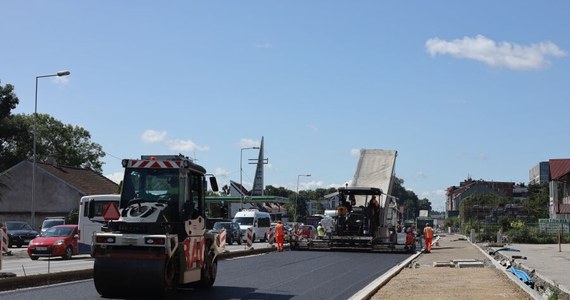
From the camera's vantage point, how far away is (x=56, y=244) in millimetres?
29391

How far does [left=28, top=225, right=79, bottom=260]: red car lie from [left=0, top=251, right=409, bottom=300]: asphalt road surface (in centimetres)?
662

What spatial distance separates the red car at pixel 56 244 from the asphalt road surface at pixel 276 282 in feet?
21.7

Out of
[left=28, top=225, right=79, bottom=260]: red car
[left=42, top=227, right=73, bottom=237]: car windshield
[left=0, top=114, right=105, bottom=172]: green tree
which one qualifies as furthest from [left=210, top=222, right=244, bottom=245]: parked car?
[left=0, top=114, right=105, bottom=172]: green tree

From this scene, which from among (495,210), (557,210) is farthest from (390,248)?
(495,210)

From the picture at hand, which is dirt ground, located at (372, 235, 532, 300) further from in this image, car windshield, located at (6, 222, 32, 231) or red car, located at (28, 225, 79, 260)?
car windshield, located at (6, 222, 32, 231)

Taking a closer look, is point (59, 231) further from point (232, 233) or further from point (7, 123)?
point (7, 123)

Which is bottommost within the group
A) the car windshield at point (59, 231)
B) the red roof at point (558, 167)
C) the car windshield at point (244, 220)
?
the car windshield at point (59, 231)

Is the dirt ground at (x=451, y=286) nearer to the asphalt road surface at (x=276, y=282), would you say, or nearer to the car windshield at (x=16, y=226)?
the asphalt road surface at (x=276, y=282)

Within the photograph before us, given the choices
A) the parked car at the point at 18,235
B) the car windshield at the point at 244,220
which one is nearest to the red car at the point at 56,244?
the parked car at the point at 18,235

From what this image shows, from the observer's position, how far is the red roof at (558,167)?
68.4 meters

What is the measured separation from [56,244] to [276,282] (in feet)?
45.0

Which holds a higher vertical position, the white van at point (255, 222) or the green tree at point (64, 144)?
the green tree at point (64, 144)

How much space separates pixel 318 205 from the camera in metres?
163

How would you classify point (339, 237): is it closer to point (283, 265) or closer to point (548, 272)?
point (283, 265)
